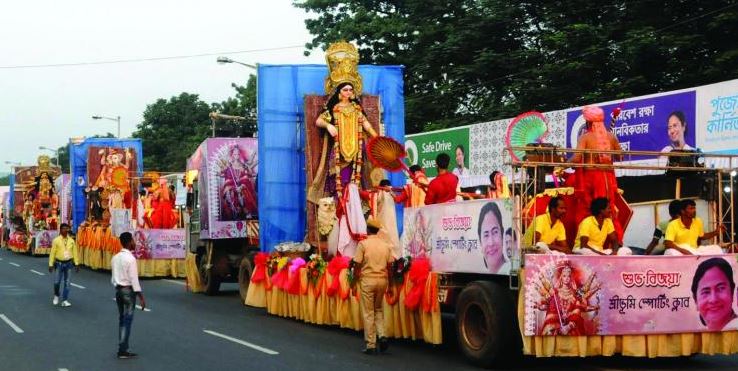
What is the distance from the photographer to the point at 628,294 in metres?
10.2

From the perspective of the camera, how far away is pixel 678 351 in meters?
10.5

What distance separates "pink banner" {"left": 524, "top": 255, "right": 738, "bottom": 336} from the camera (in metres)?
9.84

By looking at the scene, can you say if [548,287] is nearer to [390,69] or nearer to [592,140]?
[592,140]

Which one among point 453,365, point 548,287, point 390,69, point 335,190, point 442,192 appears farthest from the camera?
point 390,69

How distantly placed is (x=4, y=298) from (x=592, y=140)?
14.9 meters

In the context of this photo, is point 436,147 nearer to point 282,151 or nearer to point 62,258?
point 282,151

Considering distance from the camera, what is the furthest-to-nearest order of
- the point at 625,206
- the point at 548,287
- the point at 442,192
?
the point at 442,192, the point at 625,206, the point at 548,287

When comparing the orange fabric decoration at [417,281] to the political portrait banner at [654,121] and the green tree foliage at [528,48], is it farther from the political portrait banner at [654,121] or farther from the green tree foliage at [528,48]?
the green tree foliage at [528,48]

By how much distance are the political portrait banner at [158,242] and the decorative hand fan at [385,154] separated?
1515 cm

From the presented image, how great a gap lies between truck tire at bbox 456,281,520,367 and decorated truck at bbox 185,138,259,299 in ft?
35.9

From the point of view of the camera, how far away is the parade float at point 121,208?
2875 centimetres

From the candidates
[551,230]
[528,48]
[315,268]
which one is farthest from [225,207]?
[528,48]

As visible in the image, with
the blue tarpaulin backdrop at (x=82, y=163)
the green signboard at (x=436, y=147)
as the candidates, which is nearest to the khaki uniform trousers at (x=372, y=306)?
the green signboard at (x=436, y=147)

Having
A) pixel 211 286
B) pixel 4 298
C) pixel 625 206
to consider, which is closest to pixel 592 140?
pixel 625 206
